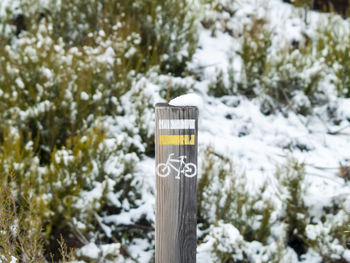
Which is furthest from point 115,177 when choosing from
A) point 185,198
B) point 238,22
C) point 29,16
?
point 238,22

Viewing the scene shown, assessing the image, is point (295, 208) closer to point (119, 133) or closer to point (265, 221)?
point (265, 221)

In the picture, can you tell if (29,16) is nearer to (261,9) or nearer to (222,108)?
(222,108)

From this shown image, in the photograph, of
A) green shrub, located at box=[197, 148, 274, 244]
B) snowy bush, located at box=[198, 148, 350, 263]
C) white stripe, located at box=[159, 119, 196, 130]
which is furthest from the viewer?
green shrub, located at box=[197, 148, 274, 244]

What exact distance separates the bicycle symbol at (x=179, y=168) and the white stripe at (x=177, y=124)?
11 centimetres

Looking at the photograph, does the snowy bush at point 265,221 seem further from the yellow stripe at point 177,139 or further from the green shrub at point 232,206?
the yellow stripe at point 177,139

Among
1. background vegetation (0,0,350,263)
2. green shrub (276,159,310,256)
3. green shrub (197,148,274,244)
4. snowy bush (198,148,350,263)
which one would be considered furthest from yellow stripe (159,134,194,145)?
green shrub (276,159,310,256)

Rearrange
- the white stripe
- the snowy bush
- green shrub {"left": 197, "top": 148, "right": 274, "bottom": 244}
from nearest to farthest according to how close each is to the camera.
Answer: the white stripe
the snowy bush
green shrub {"left": 197, "top": 148, "right": 274, "bottom": 244}

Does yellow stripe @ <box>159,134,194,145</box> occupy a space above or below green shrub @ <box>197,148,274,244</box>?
above

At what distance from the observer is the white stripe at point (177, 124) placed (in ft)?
4.52

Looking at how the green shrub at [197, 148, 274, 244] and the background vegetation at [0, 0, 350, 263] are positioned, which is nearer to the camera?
the background vegetation at [0, 0, 350, 263]

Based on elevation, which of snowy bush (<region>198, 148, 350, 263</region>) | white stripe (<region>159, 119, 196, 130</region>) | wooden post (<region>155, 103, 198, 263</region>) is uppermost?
white stripe (<region>159, 119, 196, 130</region>)

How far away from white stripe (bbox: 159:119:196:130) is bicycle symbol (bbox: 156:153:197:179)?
0.38 ft

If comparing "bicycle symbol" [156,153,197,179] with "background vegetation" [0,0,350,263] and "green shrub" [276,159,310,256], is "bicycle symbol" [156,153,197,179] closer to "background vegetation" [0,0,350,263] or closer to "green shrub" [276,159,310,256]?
"background vegetation" [0,0,350,263]

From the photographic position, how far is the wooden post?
138cm
